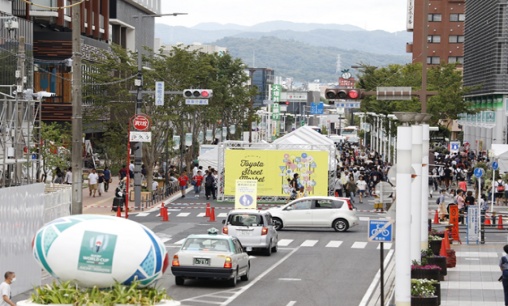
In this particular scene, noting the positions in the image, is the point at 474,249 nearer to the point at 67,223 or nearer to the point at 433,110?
the point at 67,223

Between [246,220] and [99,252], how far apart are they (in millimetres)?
22731

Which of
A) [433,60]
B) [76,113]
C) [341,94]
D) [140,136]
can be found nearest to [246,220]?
[76,113]

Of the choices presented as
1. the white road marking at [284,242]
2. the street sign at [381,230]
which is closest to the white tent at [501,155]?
the white road marking at [284,242]

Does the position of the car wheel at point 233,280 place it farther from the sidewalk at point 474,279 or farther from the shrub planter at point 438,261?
the shrub planter at point 438,261

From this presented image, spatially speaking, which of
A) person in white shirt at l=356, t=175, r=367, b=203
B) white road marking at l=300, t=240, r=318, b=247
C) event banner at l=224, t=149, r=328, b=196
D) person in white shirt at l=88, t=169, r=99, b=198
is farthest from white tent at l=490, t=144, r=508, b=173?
person in white shirt at l=88, t=169, r=99, b=198

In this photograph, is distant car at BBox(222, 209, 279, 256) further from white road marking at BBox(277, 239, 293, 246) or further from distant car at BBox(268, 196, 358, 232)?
distant car at BBox(268, 196, 358, 232)

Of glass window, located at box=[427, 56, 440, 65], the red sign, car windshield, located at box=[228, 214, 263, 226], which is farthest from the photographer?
glass window, located at box=[427, 56, 440, 65]

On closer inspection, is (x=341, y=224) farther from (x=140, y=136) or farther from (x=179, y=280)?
(x=179, y=280)

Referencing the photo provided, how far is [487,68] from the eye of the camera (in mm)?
101000

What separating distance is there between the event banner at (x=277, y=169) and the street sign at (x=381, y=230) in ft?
109

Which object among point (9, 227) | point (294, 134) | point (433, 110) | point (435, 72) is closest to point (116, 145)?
point (294, 134)

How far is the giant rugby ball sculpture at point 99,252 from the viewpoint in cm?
1185

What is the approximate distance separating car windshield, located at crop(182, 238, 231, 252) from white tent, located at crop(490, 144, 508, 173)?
31.7 metres

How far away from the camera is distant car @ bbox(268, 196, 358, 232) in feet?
140
